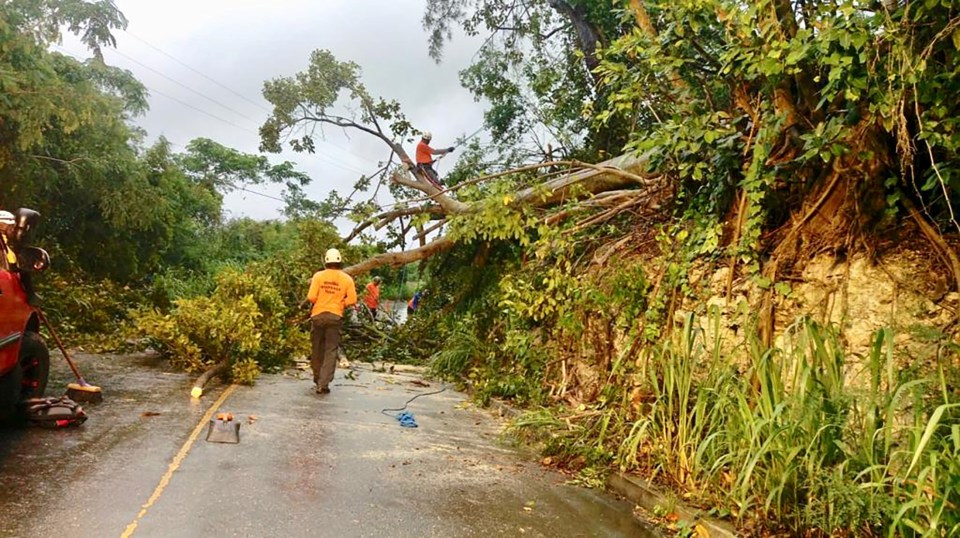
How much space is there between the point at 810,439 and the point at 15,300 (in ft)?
20.2

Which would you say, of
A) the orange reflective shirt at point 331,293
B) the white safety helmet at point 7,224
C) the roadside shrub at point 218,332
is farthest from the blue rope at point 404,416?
the white safety helmet at point 7,224

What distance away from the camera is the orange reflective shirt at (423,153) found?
15125mm

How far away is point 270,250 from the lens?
33062 millimetres

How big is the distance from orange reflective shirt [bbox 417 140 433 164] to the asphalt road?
7930mm

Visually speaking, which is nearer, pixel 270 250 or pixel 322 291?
pixel 322 291

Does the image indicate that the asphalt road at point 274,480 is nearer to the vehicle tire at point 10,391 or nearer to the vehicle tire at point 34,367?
the vehicle tire at point 10,391

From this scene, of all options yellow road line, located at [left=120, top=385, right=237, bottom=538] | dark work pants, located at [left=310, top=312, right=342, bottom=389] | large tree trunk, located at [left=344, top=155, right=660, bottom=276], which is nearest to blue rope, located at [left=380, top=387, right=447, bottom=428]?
dark work pants, located at [left=310, top=312, right=342, bottom=389]

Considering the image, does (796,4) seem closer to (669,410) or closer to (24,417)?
(669,410)

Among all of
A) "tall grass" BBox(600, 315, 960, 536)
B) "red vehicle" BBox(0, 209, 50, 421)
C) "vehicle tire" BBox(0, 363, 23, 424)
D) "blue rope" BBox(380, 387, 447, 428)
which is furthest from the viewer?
"blue rope" BBox(380, 387, 447, 428)

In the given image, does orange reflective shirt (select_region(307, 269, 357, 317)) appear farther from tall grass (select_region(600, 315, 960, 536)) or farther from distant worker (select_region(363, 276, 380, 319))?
distant worker (select_region(363, 276, 380, 319))

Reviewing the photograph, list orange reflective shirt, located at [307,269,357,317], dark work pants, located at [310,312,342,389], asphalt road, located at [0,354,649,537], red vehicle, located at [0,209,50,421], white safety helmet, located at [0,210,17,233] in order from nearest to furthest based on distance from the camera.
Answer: asphalt road, located at [0,354,649,537], red vehicle, located at [0,209,50,421], white safety helmet, located at [0,210,17,233], dark work pants, located at [310,312,342,389], orange reflective shirt, located at [307,269,357,317]

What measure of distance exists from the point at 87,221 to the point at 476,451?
13.4 meters

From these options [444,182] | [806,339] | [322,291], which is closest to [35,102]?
[322,291]

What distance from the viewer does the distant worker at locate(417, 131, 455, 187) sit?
49.6ft
